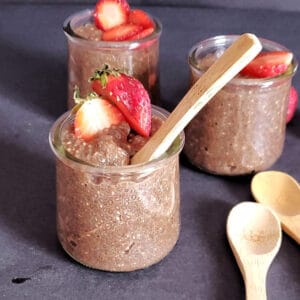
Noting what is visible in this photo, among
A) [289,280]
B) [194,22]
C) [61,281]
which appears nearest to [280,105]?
[289,280]

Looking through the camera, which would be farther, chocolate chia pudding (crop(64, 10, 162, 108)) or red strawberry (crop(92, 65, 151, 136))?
chocolate chia pudding (crop(64, 10, 162, 108))

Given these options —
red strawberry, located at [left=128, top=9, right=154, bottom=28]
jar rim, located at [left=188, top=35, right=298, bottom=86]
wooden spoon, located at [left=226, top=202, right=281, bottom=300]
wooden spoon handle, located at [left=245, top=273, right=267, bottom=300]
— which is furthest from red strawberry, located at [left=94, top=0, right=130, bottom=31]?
wooden spoon handle, located at [left=245, top=273, right=267, bottom=300]

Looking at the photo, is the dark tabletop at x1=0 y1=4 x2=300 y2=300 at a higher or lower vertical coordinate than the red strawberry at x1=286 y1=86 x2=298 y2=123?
lower

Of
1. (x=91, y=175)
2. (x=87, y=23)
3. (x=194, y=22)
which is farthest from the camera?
(x=194, y=22)

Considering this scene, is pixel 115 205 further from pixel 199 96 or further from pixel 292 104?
pixel 292 104

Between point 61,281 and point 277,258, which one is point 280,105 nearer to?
point 277,258

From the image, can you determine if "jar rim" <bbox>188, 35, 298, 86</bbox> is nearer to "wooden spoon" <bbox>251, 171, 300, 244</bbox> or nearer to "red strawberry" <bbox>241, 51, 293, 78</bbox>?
"red strawberry" <bbox>241, 51, 293, 78</bbox>
